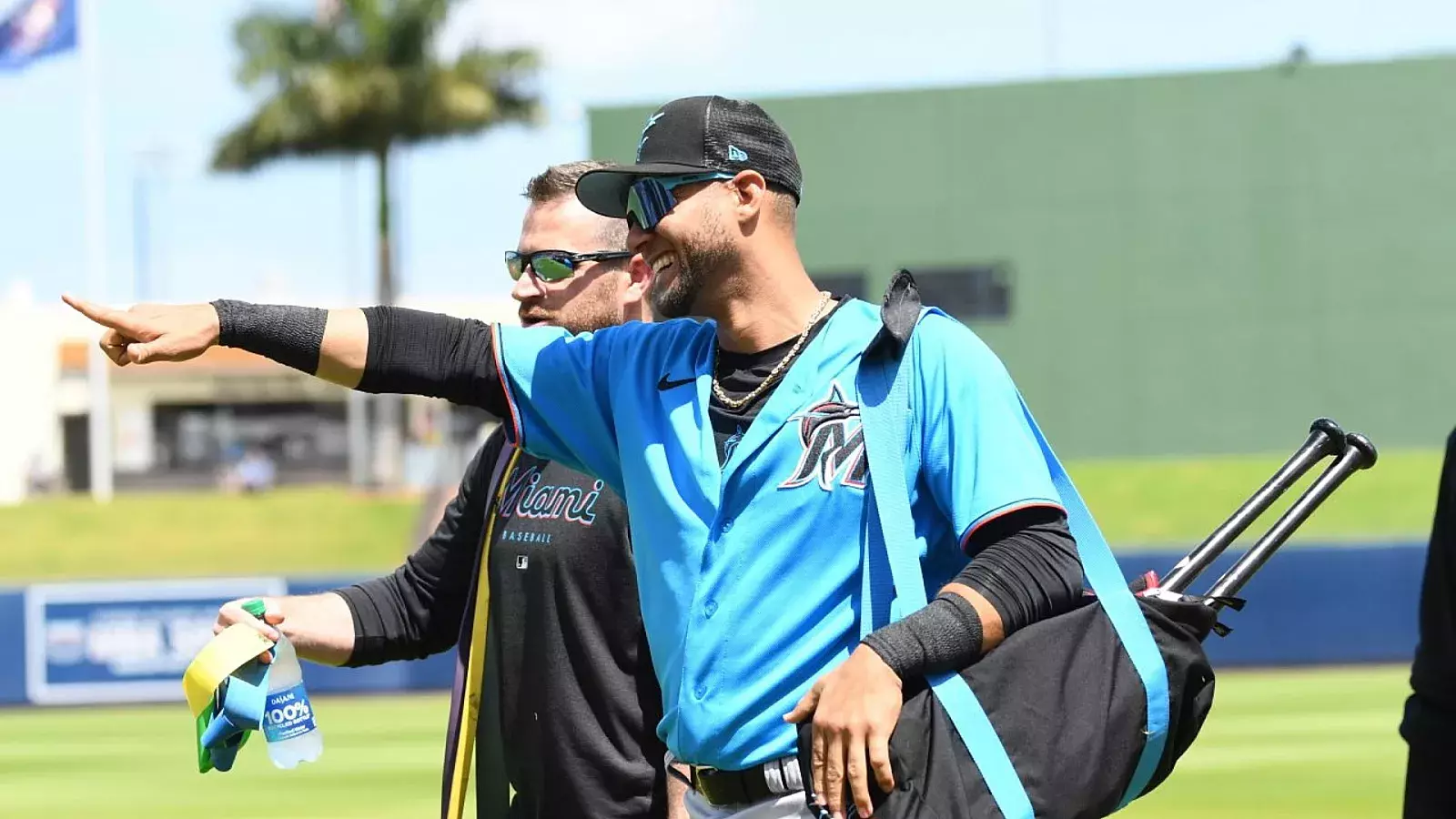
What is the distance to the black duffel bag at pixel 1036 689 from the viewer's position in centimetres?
306

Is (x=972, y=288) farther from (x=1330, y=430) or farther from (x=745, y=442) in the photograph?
(x=745, y=442)

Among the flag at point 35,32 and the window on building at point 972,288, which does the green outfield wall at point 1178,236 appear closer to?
the window on building at point 972,288

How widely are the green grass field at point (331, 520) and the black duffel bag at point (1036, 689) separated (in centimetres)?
2697

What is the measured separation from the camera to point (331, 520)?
34688 millimetres

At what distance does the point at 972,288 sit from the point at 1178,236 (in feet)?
13.7

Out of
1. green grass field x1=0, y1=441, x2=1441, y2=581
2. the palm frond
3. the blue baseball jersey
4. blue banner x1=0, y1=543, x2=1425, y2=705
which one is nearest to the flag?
green grass field x1=0, y1=441, x2=1441, y2=581

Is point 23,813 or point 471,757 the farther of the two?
point 23,813

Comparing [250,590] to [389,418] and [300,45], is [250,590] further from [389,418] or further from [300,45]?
[300,45]

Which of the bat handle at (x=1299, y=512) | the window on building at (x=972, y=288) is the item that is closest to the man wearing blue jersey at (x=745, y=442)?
the bat handle at (x=1299, y=512)

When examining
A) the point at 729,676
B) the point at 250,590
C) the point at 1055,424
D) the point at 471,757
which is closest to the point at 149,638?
the point at 250,590

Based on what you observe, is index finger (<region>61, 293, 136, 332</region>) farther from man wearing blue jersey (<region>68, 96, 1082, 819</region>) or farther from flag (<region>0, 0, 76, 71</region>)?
flag (<region>0, 0, 76, 71</region>)

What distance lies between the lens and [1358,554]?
1778cm

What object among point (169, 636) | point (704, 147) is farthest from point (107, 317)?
point (169, 636)

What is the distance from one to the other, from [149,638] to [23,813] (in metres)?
6.13
